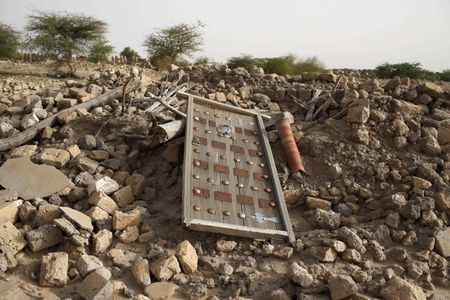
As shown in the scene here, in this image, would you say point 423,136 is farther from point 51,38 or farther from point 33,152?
point 51,38

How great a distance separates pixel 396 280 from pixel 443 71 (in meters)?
10.9

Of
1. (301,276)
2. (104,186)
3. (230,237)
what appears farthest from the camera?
(104,186)

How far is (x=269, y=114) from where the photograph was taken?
6.47 m

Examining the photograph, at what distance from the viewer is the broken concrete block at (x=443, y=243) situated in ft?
13.7

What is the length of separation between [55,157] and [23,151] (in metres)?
0.60

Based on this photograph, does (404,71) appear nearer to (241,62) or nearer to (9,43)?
(241,62)

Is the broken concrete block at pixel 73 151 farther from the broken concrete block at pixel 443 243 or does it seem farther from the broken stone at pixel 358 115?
the broken concrete block at pixel 443 243

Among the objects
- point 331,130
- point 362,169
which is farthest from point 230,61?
point 362,169

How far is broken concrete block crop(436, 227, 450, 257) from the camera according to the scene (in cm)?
418

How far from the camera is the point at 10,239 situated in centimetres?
389

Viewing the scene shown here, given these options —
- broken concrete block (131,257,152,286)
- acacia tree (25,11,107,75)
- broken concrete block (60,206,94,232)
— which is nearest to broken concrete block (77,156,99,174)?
broken concrete block (60,206,94,232)

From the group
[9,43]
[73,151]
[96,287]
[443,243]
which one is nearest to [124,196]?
[73,151]

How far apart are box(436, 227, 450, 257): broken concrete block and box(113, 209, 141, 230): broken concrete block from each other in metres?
3.16

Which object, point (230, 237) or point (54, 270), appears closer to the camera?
point (54, 270)
